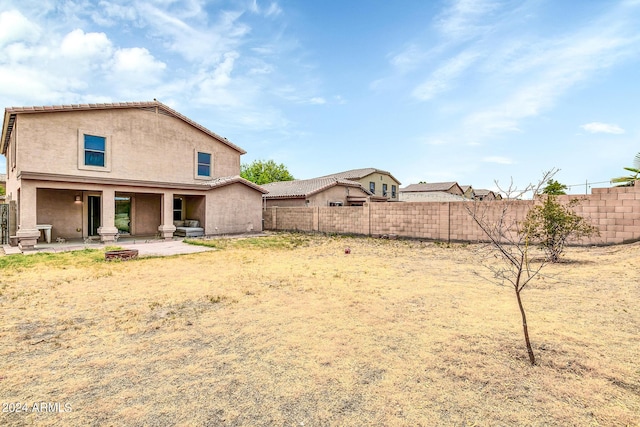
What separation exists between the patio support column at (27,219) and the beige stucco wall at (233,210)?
25.0ft

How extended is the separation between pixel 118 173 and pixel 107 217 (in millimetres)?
2685

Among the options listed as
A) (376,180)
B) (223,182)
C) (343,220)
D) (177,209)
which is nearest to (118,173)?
(177,209)

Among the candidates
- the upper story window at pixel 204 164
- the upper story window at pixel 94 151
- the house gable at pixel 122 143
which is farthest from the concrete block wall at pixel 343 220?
the upper story window at pixel 94 151

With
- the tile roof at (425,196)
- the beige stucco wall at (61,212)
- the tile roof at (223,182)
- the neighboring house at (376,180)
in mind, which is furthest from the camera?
the tile roof at (425,196)

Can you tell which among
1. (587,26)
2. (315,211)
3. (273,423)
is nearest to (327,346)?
(273,423)

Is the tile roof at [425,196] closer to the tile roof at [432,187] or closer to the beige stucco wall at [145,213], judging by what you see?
the tile roof at [432,187]

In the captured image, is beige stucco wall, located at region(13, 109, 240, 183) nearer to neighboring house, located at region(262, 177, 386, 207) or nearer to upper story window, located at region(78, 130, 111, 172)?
upper story window, located at region(78, 130, 111, 172)

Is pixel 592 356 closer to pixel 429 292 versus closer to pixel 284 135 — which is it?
pixel 429 292

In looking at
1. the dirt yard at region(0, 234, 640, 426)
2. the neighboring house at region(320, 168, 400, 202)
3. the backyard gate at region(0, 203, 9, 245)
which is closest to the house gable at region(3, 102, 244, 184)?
the backyard gate at region(0, 203, 9, 245)

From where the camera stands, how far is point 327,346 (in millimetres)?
3939

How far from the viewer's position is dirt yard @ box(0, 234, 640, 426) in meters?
2.69

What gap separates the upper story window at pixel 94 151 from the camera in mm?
15086

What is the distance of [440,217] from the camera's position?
16.5 m

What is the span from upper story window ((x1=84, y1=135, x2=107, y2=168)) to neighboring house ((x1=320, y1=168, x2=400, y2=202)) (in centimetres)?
2623
